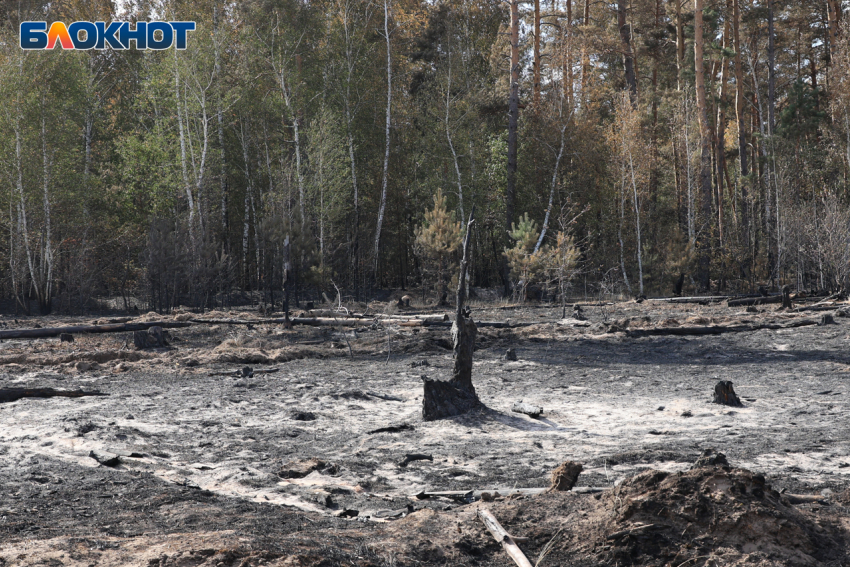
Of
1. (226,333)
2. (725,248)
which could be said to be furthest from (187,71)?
(725,248)

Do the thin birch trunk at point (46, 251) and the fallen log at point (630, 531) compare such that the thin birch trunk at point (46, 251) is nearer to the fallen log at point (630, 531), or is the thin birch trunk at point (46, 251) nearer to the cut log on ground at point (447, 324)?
the cut log on ground at point (447, 324)

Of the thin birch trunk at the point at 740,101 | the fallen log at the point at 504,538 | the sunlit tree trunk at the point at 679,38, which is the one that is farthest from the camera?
the sunlit tree trunk at the point at 679,38

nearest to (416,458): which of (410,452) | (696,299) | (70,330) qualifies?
(410,452)

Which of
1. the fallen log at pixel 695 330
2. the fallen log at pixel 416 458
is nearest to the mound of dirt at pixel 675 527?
A: the fallen log at pixel 416 458

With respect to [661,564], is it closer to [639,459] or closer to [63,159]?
[639,459]

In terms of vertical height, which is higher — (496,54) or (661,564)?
(496,54)

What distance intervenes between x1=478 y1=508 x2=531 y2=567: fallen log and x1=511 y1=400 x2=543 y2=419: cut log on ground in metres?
3.64

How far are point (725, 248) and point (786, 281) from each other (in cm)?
278

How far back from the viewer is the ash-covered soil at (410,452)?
3686 millimetres

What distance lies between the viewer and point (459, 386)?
27.1 feet

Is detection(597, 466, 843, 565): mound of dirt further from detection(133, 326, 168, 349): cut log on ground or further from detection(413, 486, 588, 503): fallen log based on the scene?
detection(133, 326, 168, 349): cut log on ground

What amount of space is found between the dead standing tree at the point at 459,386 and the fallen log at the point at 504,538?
3.55 meters

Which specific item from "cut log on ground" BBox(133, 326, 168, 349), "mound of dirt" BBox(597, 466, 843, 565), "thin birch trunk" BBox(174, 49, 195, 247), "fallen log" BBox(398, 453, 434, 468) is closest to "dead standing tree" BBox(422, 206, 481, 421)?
"fallen log" BBox(398, 453, 434, 468)

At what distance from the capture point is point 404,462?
5.98 m
